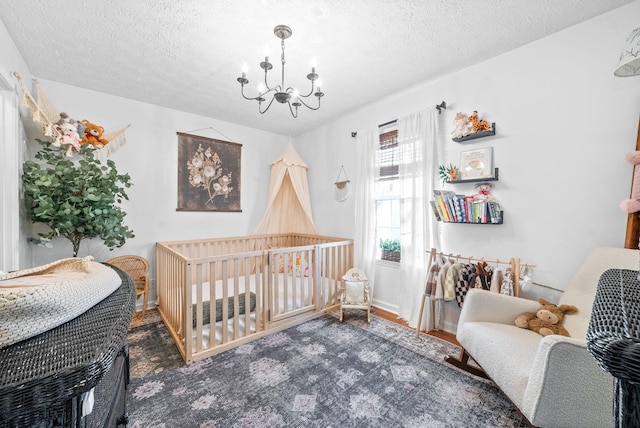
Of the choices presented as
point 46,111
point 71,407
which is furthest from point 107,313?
point 46,111

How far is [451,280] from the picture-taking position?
2.29 meters

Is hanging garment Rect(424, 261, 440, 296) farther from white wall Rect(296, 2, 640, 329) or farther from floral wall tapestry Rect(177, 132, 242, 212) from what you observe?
floral wall tapestry Rect(177, 132, 242, 212)

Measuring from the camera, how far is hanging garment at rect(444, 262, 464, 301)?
2271mm

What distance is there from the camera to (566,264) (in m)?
1.91

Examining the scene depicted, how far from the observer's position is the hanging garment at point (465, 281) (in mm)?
2230

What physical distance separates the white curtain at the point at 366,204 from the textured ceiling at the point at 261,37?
2.17ft

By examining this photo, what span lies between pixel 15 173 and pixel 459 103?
153 inches

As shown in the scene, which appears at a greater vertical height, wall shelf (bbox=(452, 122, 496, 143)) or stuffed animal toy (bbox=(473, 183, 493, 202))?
wall shelf (bbox=(452, 122, 496, 143))

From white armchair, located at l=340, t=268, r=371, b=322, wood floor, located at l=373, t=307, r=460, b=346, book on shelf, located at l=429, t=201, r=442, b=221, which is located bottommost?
wood floor, located at l=373, t=307, r=460, b=346

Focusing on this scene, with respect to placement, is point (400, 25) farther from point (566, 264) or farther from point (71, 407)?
point (71, 407)

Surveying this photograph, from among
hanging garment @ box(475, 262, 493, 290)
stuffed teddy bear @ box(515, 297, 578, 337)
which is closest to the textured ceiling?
hanging garment @ box(475, 262, 493, 290)

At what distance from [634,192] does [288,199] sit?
3595 mm

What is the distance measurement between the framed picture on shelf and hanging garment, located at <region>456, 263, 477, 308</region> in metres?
0.82

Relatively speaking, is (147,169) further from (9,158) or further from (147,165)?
(9,158)
